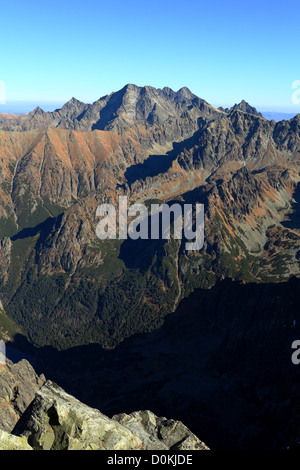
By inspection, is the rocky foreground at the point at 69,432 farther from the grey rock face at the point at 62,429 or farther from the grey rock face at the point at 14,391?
the grey rock face at the point at 14,391

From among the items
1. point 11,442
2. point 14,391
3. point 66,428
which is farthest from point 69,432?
point 14,391

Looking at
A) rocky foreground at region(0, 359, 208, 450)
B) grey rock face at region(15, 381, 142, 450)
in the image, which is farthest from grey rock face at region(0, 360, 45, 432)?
grey rock face at region(15, 381, 142, 450)

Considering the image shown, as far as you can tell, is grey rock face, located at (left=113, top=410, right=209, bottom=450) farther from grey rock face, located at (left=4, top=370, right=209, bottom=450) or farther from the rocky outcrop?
the rocky outcrop

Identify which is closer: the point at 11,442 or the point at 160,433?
the point at 11,442

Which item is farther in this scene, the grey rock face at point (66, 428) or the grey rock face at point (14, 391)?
the grey rock face at point (14, 391)

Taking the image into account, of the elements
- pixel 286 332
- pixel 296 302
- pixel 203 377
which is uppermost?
pixel 296 302

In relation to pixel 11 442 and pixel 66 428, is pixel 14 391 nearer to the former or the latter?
pixel 66 428

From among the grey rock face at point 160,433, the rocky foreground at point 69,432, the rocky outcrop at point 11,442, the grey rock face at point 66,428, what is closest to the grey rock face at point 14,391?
the grey rock face at point 160,433

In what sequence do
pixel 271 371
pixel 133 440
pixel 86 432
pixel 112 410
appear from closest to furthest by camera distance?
pixel 86 432 < pixel 133 440 < pixel 271 371 < pixel 112 410
